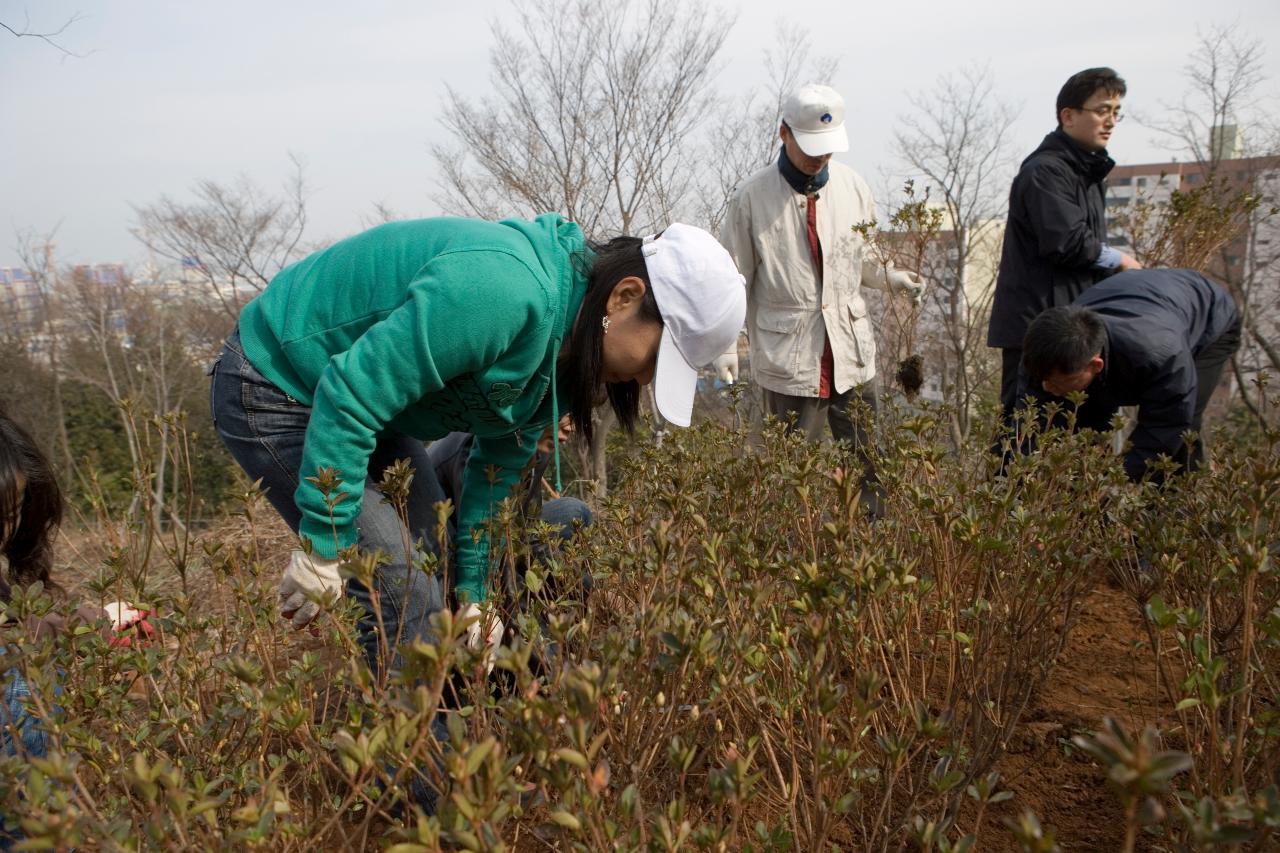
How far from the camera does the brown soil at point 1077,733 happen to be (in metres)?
1.83

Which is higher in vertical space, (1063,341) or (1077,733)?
(1063,341)

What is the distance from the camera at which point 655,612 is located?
121cm

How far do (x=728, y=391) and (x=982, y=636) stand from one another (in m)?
1.27

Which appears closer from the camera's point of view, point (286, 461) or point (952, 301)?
point (286, 461)

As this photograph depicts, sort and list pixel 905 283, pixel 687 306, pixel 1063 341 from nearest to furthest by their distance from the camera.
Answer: pixel 687 306, pixel 1063 341, pixel 905 283

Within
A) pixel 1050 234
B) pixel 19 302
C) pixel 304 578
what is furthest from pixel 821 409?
pixel 19 302

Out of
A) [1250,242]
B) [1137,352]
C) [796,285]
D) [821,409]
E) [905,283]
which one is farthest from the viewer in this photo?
[1250,242]

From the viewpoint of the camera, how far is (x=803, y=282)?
402 cm

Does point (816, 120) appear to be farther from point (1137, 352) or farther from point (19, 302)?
point (19, 302)

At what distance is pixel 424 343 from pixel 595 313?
42 cm

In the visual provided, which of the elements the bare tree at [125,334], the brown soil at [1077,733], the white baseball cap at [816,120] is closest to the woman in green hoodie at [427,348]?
the brown soil at [1077,733]

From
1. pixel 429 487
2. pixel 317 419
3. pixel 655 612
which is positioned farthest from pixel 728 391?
pixel 655 612

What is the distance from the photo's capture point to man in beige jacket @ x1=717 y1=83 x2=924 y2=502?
3969mm

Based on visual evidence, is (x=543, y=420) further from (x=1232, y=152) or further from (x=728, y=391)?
(x=1232, y=152)
